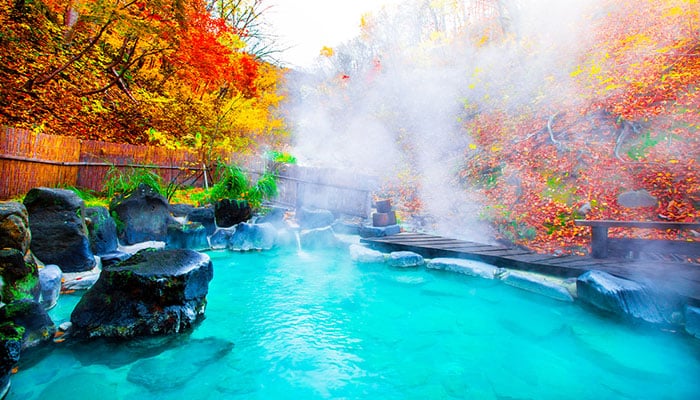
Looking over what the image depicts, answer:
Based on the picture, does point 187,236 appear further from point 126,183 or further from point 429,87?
point 429,87

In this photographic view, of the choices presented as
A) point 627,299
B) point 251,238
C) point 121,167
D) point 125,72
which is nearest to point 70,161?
point 121,167

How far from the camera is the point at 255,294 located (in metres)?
4.32

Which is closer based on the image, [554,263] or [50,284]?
[50,284]

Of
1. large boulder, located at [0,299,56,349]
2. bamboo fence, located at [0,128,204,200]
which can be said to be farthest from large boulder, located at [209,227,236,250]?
large boulder, located at [0,299,56,349]

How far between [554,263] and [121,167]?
9662 mm

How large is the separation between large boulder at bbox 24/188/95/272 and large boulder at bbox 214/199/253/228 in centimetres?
275

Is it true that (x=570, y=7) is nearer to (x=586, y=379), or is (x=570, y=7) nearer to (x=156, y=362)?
(x=586, y=379)

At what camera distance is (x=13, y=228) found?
Answer: 10.0 feet

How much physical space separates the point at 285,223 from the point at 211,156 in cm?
393

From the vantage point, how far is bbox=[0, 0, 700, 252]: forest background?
5.98 metres

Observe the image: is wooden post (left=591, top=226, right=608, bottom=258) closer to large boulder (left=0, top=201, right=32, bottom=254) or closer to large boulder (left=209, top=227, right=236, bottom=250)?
large boulder (left=209, top=227, right=236, bottom=250)

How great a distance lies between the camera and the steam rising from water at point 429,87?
10.2 m

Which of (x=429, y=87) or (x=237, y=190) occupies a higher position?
(x=429, y=87)

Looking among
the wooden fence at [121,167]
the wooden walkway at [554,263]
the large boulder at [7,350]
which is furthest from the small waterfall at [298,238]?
the large boulder at [7,350]
